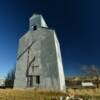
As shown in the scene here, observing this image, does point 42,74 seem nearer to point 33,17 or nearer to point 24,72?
point 24,72

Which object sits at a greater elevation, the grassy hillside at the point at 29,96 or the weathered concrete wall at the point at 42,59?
the weathered concrete wall at the point at 42,59

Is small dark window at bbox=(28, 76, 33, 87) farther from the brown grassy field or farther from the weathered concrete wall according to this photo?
the brown grassy field

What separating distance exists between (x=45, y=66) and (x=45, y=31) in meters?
6.64

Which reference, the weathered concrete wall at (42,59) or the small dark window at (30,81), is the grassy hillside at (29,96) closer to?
the weathered concrete wall at (42,59)

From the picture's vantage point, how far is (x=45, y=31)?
32.4m

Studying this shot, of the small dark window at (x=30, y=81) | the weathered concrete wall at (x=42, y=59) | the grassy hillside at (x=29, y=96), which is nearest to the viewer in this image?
the grassy hillside at (x=29, y=96)

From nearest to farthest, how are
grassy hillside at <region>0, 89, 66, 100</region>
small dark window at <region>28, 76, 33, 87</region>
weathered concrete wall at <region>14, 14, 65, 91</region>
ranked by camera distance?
grassy hillside at <region>0, 89, 66, 100</region> < weathered concrete wall at <region>14, 14, 65, 91</region> < small dark window at <region>28, 76, 33, 87</region>

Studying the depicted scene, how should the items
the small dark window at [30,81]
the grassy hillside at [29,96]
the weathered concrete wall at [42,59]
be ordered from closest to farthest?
the grassy hillside at [29,96], the weathered concrete wall at [42,59], the small dark window at [30,81]

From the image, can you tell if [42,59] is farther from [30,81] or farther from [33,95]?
[33,95]

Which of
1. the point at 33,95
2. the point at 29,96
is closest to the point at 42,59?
the point at 33,95

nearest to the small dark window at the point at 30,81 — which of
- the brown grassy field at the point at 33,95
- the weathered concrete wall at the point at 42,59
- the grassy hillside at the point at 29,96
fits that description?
the weathered concrete wall at the point at 42,59

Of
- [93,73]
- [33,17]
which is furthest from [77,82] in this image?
[33,17]

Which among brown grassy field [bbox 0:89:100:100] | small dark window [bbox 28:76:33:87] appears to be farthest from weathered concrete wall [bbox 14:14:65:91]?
brown grassy field [bbox 0:89:100:100]

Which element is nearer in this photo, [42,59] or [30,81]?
[30,81]
